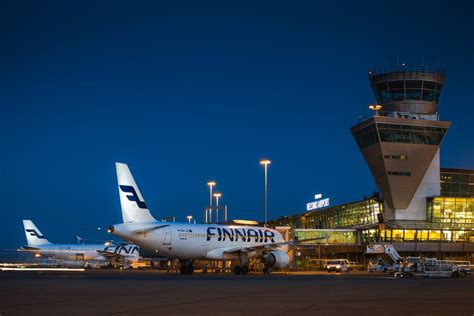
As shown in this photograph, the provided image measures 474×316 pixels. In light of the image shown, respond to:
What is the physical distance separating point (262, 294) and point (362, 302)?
4.56m

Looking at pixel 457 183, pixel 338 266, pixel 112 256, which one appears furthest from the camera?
pixel 457 183

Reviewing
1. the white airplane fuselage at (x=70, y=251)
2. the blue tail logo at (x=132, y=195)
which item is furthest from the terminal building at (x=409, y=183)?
the blue tail logo at (x=132, y=195)

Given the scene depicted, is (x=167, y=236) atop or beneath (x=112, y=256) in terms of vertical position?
atop

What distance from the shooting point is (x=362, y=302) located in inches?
766

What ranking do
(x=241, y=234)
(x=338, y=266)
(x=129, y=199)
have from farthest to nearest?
(x=338, y=266), (x=241, y=234), (x=129, y=199)

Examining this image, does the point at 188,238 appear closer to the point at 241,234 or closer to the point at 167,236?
the point at 167,236

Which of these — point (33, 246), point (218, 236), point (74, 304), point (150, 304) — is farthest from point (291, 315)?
point (33, 246)

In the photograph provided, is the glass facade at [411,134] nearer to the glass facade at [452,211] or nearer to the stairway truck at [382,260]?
the glass facade at [452,211]

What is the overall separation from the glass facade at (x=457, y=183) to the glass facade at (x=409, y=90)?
10.2 metres

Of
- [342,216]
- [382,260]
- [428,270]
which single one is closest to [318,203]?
[342,216]

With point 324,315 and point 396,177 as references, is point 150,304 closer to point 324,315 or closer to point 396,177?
point 324,315

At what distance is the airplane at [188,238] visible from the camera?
147ft

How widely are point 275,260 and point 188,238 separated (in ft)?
25.6

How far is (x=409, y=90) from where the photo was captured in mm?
82938
